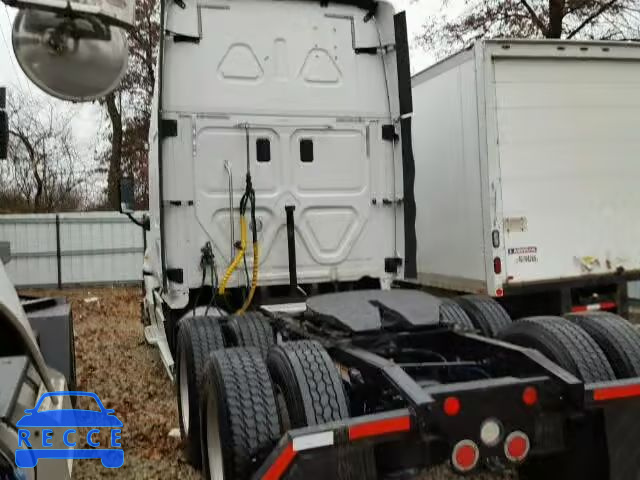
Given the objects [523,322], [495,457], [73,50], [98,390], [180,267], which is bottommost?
[98,390]

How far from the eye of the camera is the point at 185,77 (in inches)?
210

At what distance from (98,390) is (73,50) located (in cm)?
489

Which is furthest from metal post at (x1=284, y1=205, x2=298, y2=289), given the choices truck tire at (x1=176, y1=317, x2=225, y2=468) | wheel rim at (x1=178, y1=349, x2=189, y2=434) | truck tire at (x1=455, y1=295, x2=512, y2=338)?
truck tire at (x1=455, y1=295, x2=512, y2=338)

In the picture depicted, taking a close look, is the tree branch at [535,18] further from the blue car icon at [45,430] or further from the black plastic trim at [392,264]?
the blue car icon at [45,430]

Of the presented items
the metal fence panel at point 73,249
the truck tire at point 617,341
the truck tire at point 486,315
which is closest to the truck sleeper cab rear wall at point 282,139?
the truck tire at point 486,315

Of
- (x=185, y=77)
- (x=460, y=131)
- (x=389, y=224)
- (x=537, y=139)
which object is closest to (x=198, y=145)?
(x=185, y=77)

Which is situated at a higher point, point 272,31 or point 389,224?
point 272,31

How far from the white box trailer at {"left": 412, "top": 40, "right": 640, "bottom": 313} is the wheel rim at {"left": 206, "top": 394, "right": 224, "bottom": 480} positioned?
147 inches

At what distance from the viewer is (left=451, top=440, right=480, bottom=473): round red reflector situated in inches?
99.8

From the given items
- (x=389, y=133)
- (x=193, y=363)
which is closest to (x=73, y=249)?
(x=389, y=133)

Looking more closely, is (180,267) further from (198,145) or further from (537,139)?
(537,139)

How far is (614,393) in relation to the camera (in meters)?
2.76

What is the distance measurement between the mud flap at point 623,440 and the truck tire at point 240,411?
1.46 m

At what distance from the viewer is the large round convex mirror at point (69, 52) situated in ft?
7.57
